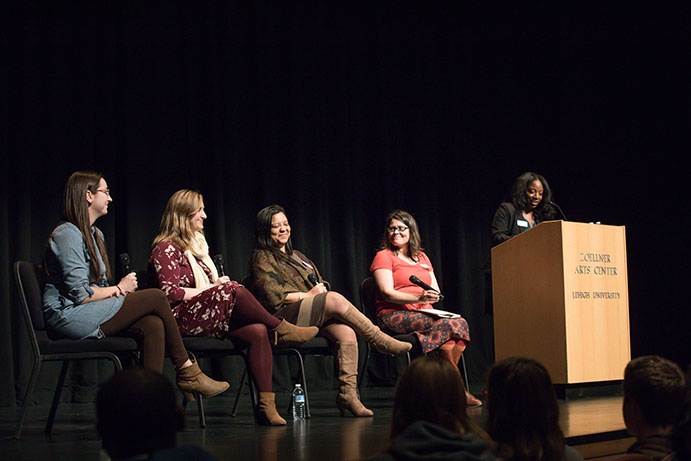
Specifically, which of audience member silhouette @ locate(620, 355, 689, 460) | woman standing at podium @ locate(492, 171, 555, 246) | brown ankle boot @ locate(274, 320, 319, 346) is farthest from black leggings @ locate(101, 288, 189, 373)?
woman standing at podium @ locate(492, 171, 555, 246)

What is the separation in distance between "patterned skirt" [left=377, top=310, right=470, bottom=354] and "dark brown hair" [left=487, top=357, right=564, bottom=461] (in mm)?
2570

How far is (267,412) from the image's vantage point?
349cm

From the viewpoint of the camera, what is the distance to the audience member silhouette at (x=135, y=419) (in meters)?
1.27

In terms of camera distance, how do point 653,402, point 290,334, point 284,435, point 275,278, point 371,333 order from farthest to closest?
point 275,278 < point 371,333 < point 290,334 < point 284,435 < point 653,402

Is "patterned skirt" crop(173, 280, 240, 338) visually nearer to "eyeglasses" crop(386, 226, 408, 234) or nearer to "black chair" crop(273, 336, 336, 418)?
"black chair" crop(273, 336, 336, 418)

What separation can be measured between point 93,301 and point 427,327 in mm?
1816

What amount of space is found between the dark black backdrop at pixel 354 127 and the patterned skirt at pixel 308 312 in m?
1.43

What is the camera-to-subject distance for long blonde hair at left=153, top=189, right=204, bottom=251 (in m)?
3.85

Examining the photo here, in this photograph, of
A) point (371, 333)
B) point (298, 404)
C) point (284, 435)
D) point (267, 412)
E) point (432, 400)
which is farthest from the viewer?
point (371, 333)

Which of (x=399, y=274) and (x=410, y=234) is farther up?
(x=410, y=234)

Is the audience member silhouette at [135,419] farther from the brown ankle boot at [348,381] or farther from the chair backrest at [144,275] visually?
the brown ankle boot at [348,381]

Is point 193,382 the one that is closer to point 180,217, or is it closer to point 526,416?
point 180,217

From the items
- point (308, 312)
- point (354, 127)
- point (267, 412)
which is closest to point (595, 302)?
point (308, 312)

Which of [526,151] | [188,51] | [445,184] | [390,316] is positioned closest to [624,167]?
[526,151]
